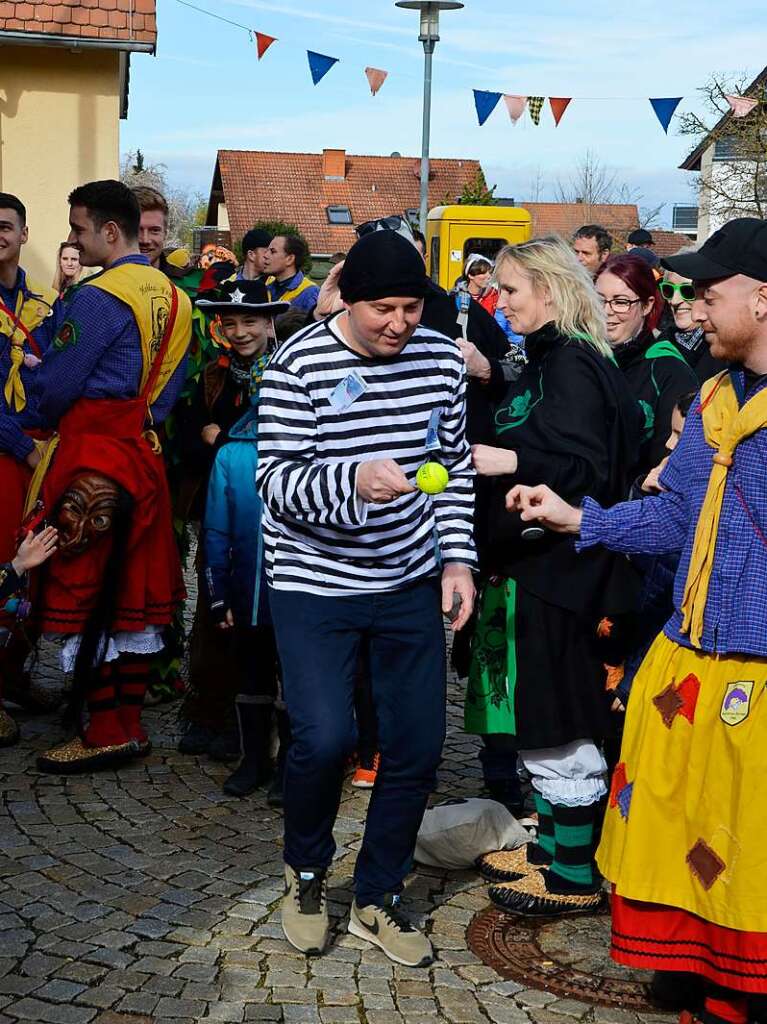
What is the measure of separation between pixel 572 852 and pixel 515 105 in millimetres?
14655

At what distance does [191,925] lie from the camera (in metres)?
4.18

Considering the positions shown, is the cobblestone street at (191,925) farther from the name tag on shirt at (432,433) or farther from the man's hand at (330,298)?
the man's hand at (330,298)

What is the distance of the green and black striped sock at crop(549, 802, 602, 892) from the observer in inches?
168

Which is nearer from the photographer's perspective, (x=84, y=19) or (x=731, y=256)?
(x=731, y=256)

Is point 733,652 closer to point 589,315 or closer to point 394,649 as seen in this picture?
point 394,649

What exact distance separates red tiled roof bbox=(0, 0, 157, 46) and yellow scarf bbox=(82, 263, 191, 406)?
7.74m

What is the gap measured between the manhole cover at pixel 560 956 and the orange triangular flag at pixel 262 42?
13116 mm

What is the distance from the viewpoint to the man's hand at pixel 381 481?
3.47 meters

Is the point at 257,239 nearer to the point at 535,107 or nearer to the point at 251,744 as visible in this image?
the point at 251,744

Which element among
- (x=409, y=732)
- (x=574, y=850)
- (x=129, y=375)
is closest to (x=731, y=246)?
(x=409, y=732)

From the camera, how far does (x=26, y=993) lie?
3.71m

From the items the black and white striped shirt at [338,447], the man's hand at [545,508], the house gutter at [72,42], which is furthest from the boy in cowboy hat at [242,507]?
the house gutter at [72,42]

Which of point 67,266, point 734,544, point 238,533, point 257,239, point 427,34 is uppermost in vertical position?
point 427,34

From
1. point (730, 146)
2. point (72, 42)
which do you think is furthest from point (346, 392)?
point (730, 146)
